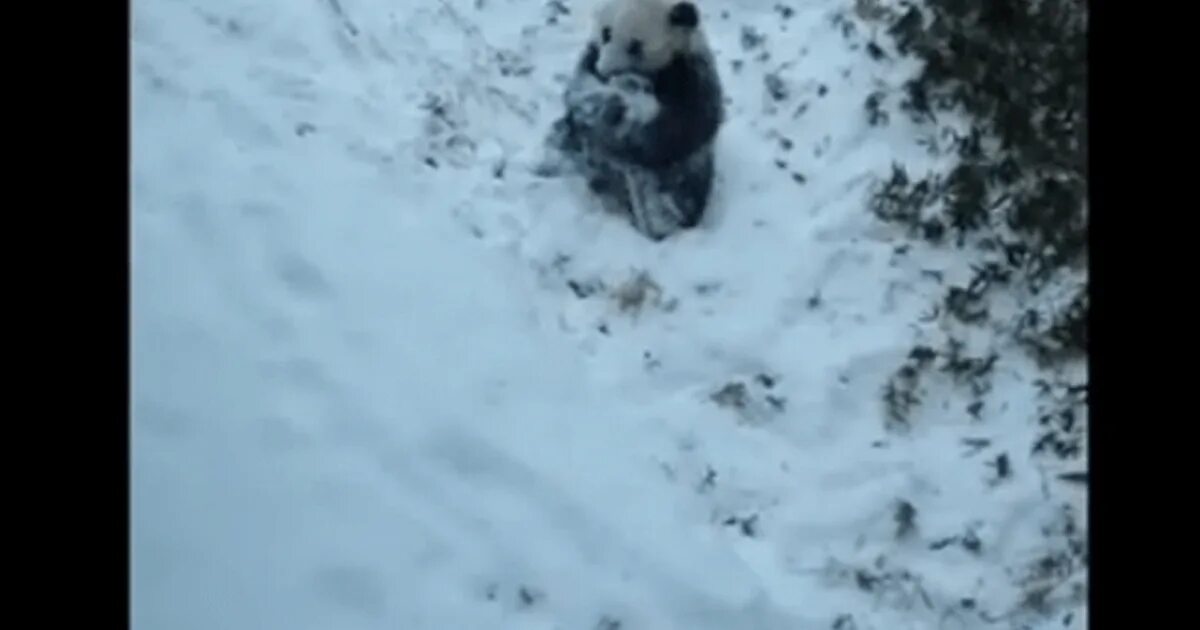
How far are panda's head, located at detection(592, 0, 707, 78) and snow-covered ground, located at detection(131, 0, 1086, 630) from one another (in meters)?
0.08

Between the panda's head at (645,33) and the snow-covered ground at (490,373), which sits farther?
the panda's head at (645,33)

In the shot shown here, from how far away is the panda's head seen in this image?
119 inches

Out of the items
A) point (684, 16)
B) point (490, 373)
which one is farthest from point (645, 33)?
point (490, 373)

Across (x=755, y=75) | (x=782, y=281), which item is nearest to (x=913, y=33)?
(x=755, y=75)

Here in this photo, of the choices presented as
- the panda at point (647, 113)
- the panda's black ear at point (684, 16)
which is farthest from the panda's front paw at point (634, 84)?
the panda's black ear at point (684, 16)

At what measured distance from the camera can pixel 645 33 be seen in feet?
10.1

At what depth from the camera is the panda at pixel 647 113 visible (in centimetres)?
303

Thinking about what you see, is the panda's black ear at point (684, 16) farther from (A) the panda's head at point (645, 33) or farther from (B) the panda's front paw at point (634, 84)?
(B) the panda's front paw at point (634, 84)

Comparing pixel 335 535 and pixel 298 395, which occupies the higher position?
pixel 298 395
